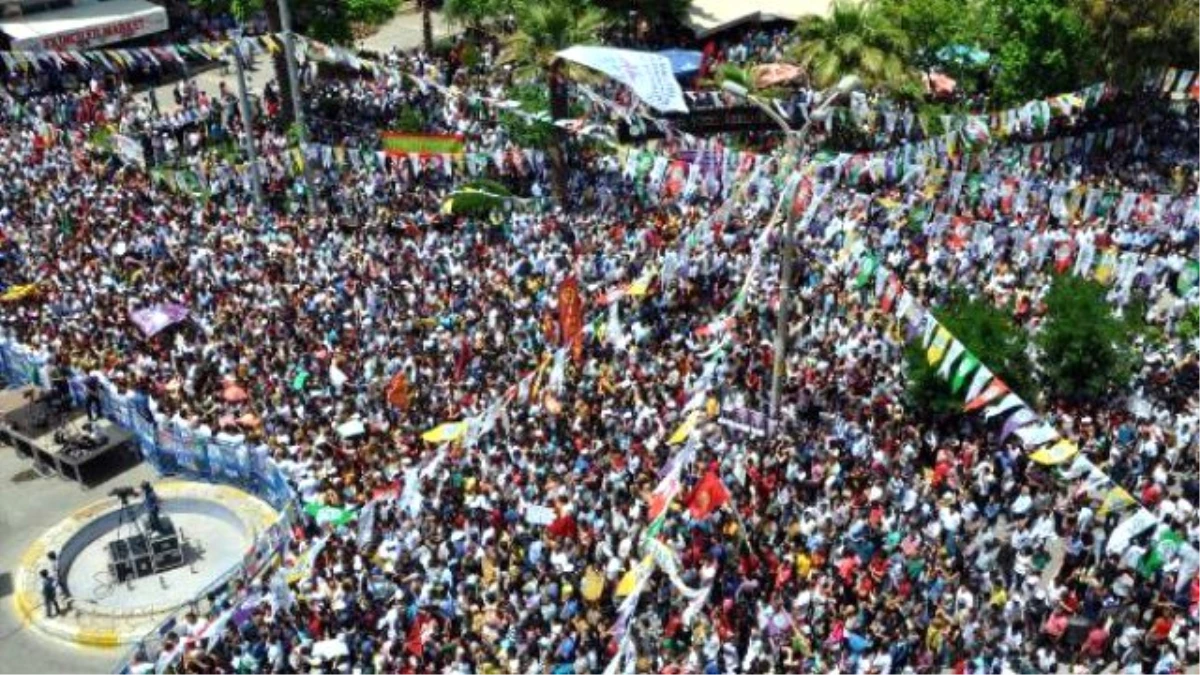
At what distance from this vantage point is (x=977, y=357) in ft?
78.6

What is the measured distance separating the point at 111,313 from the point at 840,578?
17879 mm

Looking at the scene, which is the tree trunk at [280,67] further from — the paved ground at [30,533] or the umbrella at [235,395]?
the paved ground at [30,533]

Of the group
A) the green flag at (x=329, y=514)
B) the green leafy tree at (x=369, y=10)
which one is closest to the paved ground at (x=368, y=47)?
the green leafy tree at (x=369, y=10)

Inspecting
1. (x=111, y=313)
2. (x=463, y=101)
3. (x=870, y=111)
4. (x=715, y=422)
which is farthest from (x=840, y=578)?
(x=463, y=101)

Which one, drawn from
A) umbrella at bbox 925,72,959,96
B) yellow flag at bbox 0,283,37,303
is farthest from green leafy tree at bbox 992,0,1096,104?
yellow flag at bbox 0,283,37,303

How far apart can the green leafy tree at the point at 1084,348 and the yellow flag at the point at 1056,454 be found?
14.7 ft

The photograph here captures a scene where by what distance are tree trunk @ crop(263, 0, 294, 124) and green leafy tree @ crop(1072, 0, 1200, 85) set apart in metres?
23.7

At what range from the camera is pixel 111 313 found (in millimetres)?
29078

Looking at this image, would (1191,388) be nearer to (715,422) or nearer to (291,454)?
(715,422)

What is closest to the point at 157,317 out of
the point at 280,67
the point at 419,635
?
the point at 419,635

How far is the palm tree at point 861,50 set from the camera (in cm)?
3534

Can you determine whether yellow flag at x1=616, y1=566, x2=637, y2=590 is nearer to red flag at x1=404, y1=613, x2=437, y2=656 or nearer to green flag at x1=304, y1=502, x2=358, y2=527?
red flag at x1=404, y1=613, x2=437, y2=656

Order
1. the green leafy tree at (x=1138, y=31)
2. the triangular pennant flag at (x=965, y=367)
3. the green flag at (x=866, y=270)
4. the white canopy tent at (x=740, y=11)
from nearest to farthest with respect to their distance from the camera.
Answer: the triangular pennant flag at (x=965, y=367)
the green flag at (x=866, y=270)
the green leafy tree at (x=1138, y=31)
the white canopy tent at (x=740, y=11)

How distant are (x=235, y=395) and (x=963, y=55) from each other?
2766 cm
